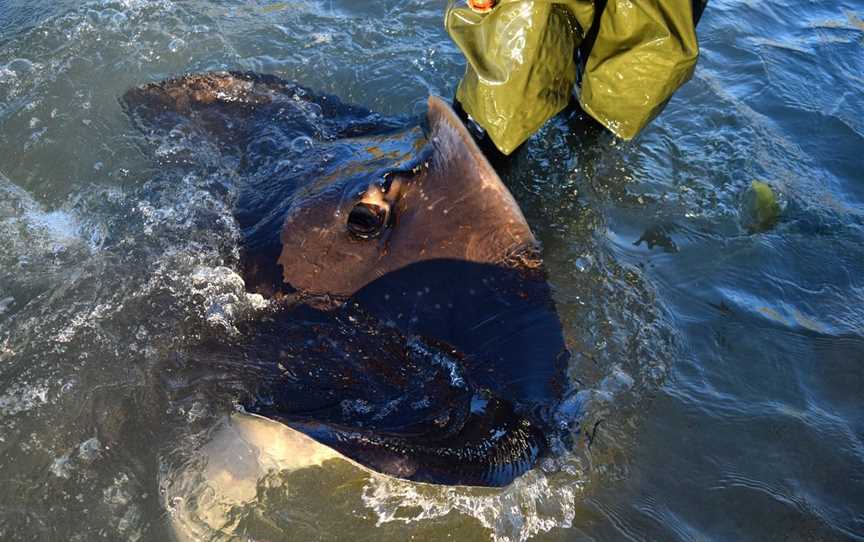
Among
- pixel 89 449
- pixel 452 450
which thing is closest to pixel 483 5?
pixel 452 450

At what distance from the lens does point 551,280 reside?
3.97m

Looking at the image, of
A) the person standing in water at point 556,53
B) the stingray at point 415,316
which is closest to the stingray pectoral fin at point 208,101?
the person standing in water at point 556,53

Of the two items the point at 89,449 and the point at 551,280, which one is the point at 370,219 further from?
the point at 89,449

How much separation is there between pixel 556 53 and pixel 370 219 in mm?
1640

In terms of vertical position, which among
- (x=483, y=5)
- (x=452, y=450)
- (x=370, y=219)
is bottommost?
(x=452, y=450)

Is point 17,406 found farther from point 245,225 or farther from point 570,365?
point 570,365

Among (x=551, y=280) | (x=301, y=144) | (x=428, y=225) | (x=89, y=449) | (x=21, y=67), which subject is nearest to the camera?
(x=428, y=225)

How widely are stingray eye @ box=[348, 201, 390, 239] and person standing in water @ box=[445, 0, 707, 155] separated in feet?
4.28

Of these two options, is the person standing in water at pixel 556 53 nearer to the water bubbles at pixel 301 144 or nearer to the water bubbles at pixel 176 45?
the water bubbles at pixel 301 144

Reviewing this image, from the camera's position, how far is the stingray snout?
292 cm

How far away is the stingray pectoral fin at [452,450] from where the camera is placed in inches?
88.4

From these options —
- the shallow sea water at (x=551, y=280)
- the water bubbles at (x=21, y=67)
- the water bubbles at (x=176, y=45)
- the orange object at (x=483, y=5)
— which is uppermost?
the orange object at (x=483, y=5)

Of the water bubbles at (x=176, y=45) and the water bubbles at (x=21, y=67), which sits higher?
the water bubbles at (x=21, y=67)

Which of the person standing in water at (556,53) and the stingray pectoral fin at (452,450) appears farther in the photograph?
the person standing in water at (556,53)
